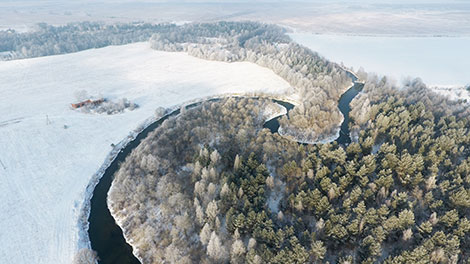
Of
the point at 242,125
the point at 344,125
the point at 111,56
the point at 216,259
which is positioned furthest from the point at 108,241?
the point at 111,56

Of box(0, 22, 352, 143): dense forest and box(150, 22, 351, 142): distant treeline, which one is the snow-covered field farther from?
box(0, 22, 352, 143): dense forest

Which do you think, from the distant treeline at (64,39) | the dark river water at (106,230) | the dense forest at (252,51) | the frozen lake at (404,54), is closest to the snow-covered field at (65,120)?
the dark river water at (106,230)

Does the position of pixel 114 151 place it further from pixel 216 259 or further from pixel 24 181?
pixel 216 259

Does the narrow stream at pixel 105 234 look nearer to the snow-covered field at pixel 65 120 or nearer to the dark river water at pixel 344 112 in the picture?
the snow-covered field at pixel 65 120

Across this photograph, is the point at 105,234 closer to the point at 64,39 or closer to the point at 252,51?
the point at 252,51

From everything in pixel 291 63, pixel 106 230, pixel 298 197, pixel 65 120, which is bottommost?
pixel 65 120

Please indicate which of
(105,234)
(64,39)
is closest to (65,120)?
(105,234)

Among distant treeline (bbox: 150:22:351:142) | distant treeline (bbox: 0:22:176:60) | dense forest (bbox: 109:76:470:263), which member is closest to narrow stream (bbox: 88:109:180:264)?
dense forest (bbox: 109:76:470:263)
